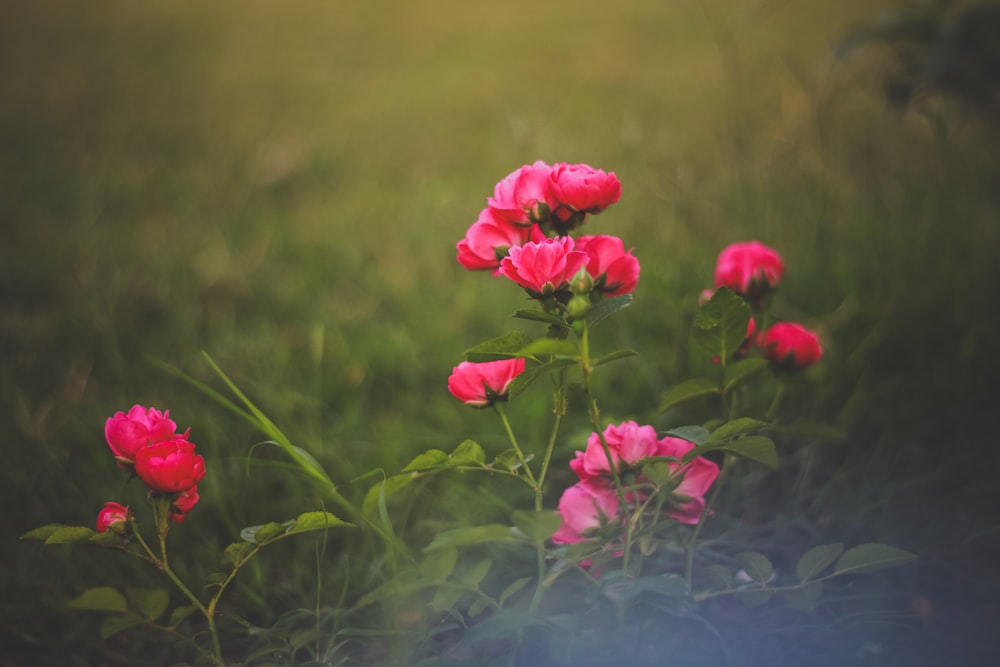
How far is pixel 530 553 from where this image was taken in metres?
0.99

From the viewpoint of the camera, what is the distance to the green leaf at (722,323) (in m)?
0.75

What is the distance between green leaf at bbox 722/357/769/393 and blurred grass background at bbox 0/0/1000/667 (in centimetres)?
29

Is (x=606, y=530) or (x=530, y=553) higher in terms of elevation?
(x=606, y=530)

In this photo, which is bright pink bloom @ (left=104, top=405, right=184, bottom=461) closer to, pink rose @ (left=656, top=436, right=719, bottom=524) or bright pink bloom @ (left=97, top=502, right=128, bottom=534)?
bright pink bloom @ (left=97, top=502, right=128, bottom=534)

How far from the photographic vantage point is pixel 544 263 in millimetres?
683

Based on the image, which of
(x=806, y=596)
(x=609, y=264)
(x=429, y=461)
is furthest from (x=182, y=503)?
(x=806, y=596)

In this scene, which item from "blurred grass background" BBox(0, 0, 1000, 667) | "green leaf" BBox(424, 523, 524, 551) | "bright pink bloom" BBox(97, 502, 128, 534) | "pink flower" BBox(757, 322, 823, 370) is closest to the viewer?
"green leaf" BBox(424, 523, 524, 551)

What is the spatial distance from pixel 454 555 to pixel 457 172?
1.95 meters

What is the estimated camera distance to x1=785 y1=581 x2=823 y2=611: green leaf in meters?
0.73

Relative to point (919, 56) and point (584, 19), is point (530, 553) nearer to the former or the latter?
point (919, 56)

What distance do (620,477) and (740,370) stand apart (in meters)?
0.15

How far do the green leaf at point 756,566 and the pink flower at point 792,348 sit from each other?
237mm

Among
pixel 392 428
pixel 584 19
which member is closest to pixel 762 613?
pixel 392 428

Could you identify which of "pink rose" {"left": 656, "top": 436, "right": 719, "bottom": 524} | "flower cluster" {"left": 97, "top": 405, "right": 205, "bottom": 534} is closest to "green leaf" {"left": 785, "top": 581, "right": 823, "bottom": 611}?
"pink rose" {"left": 656, "top": 436, "right": 719, "bottom": 524}
